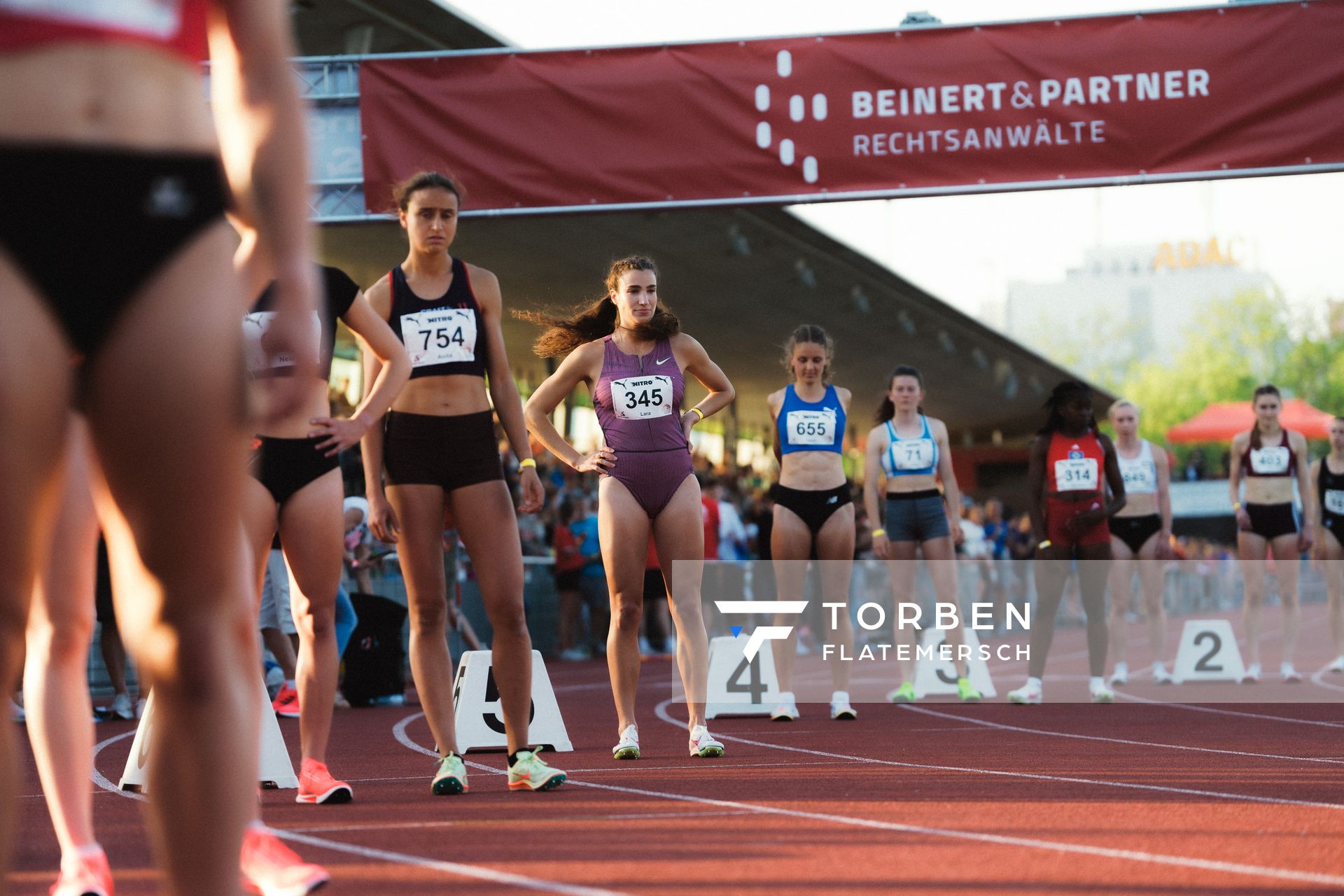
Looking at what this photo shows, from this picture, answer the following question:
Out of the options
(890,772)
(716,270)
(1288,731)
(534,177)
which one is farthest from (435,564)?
(716,270)

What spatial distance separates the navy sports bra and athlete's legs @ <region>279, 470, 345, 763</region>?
0.73 metres

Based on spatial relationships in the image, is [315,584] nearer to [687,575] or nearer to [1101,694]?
[687,575]

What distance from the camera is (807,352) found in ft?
34.2

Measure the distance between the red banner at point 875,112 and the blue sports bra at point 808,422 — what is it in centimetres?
185

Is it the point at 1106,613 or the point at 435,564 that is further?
the point at 1106,613

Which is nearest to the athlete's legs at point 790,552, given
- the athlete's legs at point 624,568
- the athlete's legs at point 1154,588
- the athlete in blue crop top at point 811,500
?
the athlete in blue crop top at point 811,500

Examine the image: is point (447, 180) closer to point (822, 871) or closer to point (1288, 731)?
point (822, 871)

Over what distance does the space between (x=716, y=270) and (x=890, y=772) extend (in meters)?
15.9

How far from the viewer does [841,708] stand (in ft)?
33.0

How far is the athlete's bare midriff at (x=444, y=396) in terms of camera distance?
243 inches

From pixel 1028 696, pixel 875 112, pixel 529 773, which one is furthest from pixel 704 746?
pixel 875 112

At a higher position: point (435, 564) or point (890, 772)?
point (435, 564)

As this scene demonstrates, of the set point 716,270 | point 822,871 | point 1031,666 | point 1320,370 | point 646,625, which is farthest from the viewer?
point 1320,370

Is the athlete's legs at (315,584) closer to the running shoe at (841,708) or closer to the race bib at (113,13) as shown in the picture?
the race bib at (113,13)
